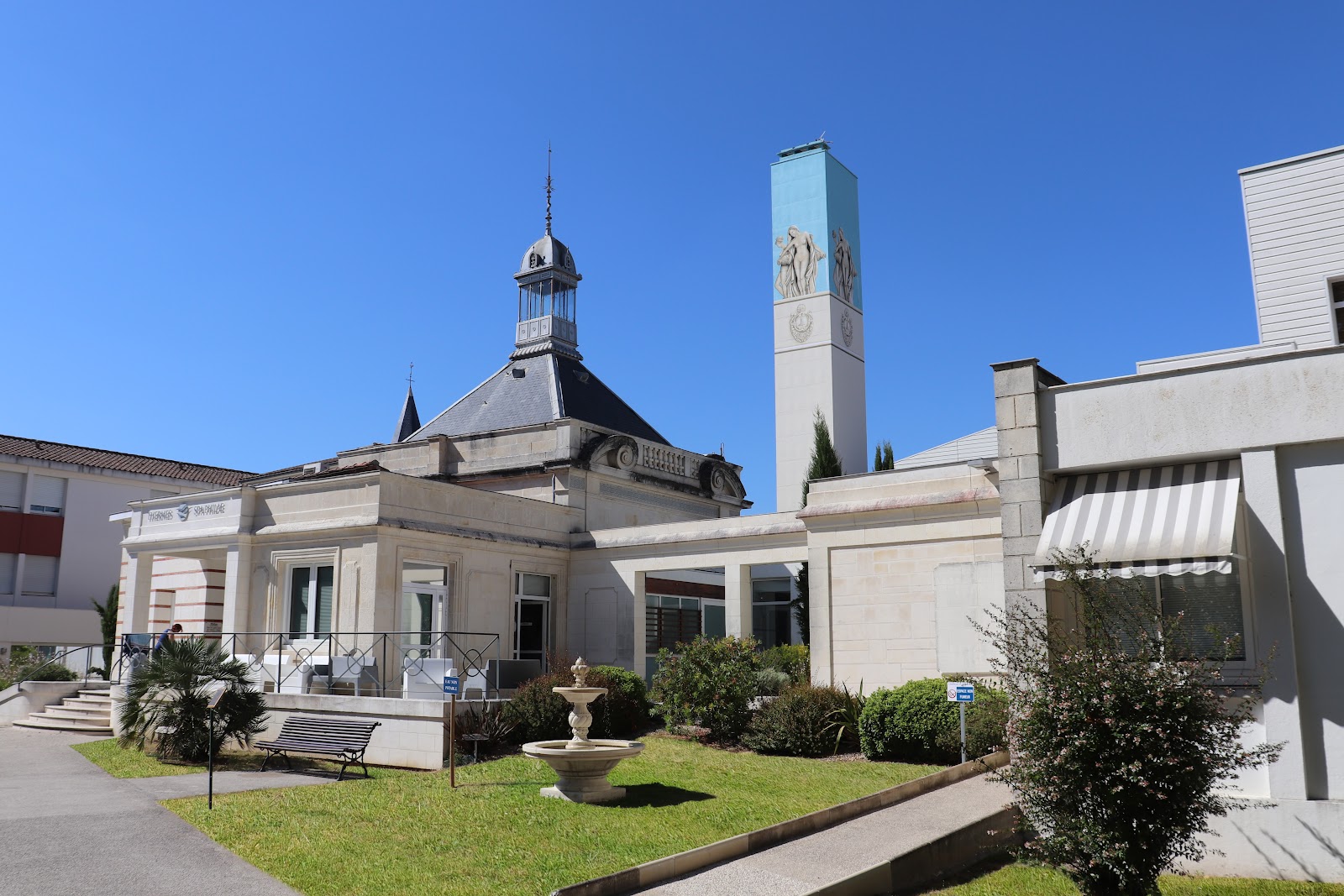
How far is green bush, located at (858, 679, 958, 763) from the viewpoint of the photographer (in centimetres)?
1565

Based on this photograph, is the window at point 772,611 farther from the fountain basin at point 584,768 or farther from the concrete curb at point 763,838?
the fountain basin at point 584,768

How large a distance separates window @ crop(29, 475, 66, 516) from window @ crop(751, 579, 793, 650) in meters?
25.4

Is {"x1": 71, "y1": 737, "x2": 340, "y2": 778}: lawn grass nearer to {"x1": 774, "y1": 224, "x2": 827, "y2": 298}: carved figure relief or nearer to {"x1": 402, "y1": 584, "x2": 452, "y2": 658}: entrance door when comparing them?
{"x1": 402, "y1": 584, "x2": 452, "y2": 658}: entrance door

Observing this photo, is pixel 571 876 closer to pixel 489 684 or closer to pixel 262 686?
pixel 489 684

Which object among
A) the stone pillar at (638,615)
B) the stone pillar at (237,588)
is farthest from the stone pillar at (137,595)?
the stone pillar at (638,615)

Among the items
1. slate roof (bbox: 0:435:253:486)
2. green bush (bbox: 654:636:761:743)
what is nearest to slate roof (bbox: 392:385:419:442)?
slate roof (bbox: 0:435:253:486)

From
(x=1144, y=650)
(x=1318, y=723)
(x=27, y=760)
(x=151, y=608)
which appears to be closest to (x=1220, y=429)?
(x=1318, y=723)

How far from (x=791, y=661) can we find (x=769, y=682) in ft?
9.29

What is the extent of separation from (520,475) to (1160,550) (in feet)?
62.4

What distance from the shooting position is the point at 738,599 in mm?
23828

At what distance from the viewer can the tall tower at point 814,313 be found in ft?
129

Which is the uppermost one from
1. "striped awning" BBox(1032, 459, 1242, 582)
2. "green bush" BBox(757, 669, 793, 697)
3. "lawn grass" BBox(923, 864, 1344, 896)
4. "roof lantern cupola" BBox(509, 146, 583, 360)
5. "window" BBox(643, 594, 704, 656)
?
"roof lantern cupola" BBox(509, 146, 583, 360)

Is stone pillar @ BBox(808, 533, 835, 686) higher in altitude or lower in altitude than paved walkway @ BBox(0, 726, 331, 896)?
higher

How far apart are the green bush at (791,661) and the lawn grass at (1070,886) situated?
31.5ft
